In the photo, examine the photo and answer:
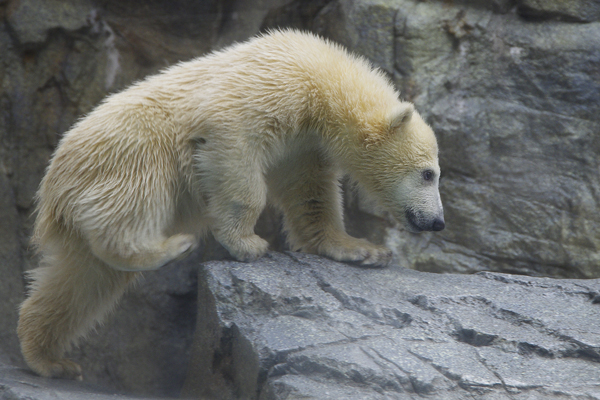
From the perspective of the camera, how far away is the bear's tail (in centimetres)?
394

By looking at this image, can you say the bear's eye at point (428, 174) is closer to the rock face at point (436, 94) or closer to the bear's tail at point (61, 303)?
the rock face at point (436, 94)

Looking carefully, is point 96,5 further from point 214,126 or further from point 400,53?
point 400,53

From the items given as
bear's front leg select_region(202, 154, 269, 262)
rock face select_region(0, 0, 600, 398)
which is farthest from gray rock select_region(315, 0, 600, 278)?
bear's front leg select_region(202, 154, 269, 262)

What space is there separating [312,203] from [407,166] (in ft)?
2.68

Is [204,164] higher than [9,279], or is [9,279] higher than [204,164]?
[204,164]

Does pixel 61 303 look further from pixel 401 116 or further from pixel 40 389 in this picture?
pixel 401 116

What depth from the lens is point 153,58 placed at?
5434mm

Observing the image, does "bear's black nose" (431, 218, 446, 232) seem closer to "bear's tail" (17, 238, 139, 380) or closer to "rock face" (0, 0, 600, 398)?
"rock face" (0, 0, 600, 398)

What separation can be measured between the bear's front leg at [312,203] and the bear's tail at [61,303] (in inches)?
49.5

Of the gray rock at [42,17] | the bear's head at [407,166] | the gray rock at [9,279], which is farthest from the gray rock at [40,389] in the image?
the gray rock at [42,17]

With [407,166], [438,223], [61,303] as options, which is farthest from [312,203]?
[61,303]

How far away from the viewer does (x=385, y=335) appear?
3.23 m

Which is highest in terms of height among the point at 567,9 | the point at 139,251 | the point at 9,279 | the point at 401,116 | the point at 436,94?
the point at 567,9

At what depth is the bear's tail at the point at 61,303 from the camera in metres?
3.94
